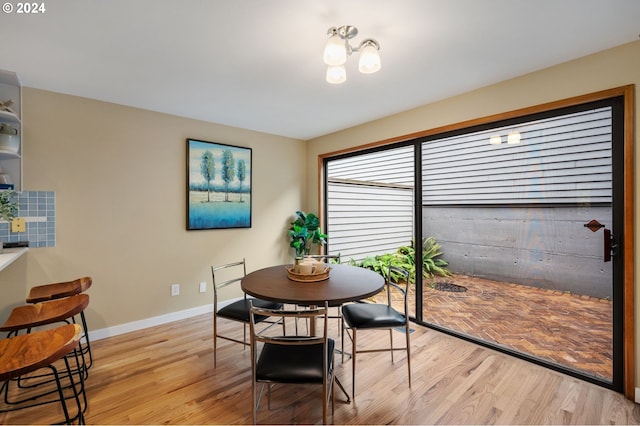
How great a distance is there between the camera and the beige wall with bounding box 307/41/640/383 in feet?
6.59

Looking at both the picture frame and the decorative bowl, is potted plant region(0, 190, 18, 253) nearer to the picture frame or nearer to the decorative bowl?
the picture frame

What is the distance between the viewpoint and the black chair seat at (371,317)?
7.01 feet

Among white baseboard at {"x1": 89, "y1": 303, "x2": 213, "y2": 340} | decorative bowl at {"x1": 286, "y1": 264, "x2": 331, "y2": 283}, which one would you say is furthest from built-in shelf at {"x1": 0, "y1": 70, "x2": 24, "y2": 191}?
decorative bowl at {"x1": 286, "y1": 264, "x2": 331, "y2": 283}

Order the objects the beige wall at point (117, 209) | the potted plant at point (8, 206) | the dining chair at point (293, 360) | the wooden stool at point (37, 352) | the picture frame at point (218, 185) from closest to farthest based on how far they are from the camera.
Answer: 1. the wooden stool at point (37, 352)
2. the dining chair at point (293, 360)
3. the potted plant at point (8, 206)
4. the beige wall at point (117, 209)
5. the picture frame at point (218, 185)

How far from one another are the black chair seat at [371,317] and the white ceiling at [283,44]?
6.30 feet

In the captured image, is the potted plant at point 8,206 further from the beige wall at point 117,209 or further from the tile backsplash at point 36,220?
the beige wall at point 117,209

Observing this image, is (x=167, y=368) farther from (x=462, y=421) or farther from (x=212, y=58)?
(x=212, y=58)

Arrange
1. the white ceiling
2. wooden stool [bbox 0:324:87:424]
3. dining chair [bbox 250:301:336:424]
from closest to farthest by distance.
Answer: wooden stool [bbox 0:324:87:424] < dining chair [bbox 250:301:336:424] < the white ceiling

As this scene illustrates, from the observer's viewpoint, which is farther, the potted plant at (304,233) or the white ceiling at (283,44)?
the potted plant at (304,233)

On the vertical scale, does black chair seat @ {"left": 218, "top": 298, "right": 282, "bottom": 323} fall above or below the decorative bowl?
below

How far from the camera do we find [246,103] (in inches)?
121

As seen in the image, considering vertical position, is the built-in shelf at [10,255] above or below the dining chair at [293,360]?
above

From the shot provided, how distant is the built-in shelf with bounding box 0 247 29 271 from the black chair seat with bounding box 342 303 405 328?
2.32m

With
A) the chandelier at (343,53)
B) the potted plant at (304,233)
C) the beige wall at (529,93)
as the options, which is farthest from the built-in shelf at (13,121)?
the beige wall at (529,93)
